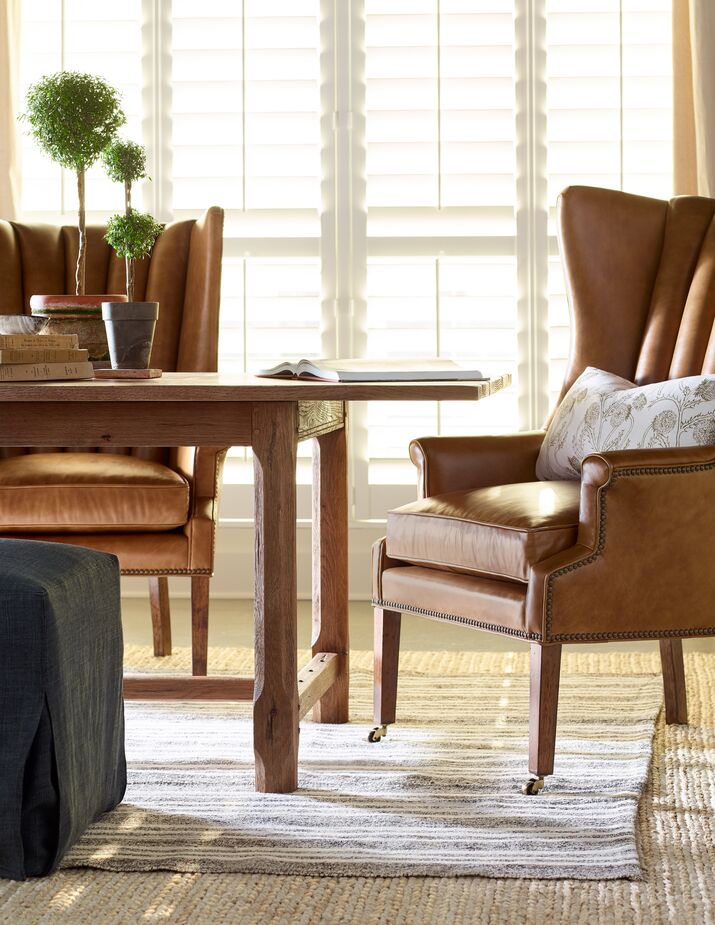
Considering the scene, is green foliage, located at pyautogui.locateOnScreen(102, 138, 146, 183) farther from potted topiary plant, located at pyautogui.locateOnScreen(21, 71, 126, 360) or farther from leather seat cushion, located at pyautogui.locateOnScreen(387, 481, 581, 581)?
leather seat cushion, located at pyautogui.locateOnScreen(387, 481, 581, 581)

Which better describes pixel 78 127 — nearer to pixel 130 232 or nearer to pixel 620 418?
pixel 130 232

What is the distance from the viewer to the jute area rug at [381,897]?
5.37ft

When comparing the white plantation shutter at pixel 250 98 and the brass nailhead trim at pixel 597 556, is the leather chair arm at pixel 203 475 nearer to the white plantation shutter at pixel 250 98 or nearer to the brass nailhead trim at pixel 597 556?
the brass nailhead trim at pixel 597 556

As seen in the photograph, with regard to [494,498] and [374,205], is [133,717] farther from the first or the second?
[374,205]

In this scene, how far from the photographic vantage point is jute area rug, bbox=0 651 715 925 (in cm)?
164

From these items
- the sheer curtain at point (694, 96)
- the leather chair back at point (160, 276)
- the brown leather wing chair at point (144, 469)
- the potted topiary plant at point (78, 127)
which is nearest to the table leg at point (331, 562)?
the brown leather wing chair at point (144, 469)

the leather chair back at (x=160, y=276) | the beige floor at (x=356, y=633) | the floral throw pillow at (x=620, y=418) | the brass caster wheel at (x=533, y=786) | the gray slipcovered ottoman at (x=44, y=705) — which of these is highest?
the leather chair back at (x=160, y=276)

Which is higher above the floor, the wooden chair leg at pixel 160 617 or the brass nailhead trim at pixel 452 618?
the brass nailhead trim at pixel 452 618

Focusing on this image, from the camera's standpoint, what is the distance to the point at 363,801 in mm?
2078

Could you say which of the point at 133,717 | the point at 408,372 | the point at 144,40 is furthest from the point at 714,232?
the point at 144,40

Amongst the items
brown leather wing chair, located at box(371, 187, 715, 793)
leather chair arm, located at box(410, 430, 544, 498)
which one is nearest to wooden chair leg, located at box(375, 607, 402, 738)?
brown leather wing chair, located at box(371, 187, 715, 793)

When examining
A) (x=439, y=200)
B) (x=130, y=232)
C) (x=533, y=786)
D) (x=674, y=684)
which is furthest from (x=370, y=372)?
(x=439, y=200)

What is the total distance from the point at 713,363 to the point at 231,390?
1172 mm

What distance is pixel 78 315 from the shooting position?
2346 millimetres
